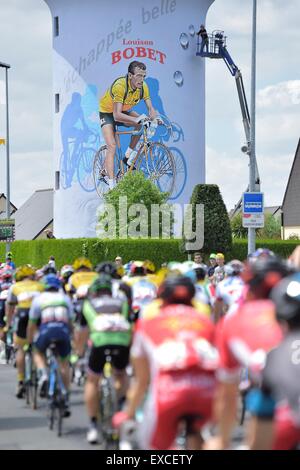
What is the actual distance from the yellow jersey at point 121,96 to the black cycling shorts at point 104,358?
58.6 meters

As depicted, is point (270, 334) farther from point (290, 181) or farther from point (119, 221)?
point (290, 181)

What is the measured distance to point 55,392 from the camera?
11398 mm

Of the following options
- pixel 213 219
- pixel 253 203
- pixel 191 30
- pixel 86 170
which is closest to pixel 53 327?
pixel 253 203

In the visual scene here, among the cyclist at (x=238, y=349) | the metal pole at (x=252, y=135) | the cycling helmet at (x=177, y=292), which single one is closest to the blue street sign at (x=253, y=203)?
the metal pole at (x=252, y=135)

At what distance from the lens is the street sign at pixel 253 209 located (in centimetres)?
2506

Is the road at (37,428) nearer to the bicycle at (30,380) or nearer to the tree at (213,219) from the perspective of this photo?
the bicycle at (30,380)

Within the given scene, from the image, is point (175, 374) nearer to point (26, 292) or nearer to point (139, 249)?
point (26, 292)

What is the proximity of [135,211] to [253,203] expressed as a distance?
3223 centimetres

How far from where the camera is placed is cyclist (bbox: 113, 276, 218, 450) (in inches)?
248

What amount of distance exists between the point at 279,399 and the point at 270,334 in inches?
16.5

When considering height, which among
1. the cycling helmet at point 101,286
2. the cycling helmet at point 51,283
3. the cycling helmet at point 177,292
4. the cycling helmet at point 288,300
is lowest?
the cycling helmet at point 51,283

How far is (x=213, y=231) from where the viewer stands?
39.3 meters

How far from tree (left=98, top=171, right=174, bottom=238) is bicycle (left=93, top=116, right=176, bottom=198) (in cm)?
703
